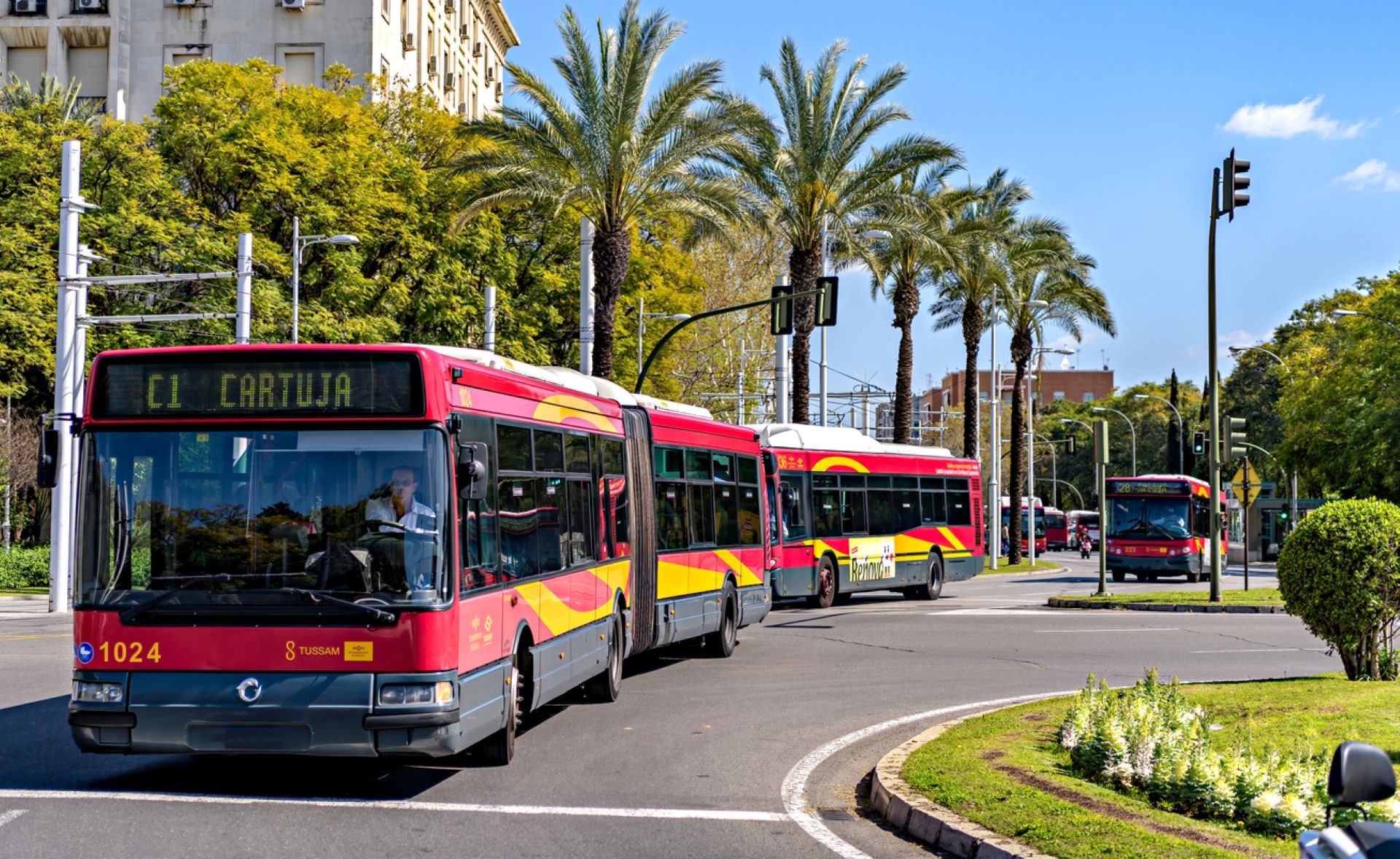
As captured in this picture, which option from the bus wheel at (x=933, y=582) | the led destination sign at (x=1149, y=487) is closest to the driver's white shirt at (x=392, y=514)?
the bus wheel at (x=933, y=582)

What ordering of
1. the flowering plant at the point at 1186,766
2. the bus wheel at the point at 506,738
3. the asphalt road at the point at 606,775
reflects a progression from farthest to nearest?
1. the bus wheel at the point at 506,738
2. the asphalt road at the point at 606,775
3. the flowering plant at the point at 1186,766

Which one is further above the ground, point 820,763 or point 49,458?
point 49,458

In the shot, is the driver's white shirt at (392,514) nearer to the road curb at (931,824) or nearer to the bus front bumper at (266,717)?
the bus front bumper at (266,717)

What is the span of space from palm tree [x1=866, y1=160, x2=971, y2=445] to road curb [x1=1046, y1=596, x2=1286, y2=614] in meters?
12.4

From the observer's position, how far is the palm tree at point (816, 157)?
37.0 meters

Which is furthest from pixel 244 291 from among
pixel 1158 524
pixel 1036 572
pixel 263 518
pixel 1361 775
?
pixel 1036 572

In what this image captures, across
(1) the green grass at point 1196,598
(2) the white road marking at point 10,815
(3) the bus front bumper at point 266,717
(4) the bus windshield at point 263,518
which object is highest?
(4) the bus windshield at point 263,518

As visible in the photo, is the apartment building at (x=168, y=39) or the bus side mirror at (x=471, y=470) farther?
the apartment building at (x=168, y=39)

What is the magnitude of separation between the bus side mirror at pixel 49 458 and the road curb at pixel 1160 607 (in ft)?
74.5

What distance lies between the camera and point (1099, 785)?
9195 millimetres

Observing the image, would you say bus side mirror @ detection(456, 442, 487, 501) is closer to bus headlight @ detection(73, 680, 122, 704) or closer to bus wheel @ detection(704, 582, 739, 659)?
bus headlight @ detection(73, 680, 122, 704)

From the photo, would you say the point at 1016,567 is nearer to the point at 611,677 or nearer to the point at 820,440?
the point at 820,440

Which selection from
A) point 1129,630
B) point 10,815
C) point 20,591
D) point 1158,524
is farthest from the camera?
point 1158,524

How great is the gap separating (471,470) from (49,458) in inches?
122
